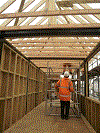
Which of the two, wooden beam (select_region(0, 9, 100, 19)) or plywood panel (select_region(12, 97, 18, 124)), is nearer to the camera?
wooden beam (select_region(0, 9, 100, 19))

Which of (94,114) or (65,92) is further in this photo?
(65,92)

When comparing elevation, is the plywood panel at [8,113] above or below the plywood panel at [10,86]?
below

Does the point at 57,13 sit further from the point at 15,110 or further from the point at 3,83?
the point at 15,110

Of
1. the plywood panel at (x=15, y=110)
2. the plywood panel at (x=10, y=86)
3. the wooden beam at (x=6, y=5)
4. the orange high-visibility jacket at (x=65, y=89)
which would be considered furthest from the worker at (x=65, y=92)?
the wooden beam at (x=6, y=5)

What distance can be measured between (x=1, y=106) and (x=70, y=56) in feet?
11.6

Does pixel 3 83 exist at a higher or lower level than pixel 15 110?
higher

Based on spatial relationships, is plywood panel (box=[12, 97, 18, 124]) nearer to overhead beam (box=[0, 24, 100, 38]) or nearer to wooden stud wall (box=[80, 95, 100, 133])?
overhead beam (box=[0, 24, 100, 38])

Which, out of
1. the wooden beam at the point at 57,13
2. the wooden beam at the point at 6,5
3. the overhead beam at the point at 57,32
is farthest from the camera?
the wooden beam at the point at 6,5

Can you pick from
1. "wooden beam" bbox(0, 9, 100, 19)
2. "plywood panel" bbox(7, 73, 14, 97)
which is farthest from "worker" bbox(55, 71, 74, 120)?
"wooden beam" bbox(0, 9, 100, 19)

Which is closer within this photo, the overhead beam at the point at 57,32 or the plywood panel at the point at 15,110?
the overhead beam at the point at 57,32

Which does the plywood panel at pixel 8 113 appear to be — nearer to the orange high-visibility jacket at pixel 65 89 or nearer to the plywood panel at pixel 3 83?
the plywood panel at pixel 3 83

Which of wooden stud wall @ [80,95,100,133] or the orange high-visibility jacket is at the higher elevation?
the orange high-visibility jacket

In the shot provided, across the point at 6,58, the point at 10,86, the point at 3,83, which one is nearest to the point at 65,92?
the point at 10,86

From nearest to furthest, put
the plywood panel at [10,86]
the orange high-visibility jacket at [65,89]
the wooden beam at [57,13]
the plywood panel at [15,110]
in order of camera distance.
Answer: the wooden beam at [57,13] → the plywood panel at [10,86] → the plywood panel at [15,110] → the orange high-visibility jacket at [65,89]
